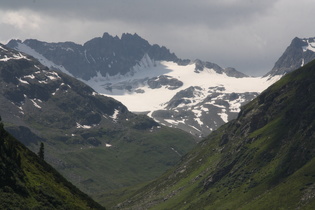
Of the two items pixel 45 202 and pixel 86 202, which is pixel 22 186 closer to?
pixel 45 202

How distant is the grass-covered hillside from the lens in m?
111

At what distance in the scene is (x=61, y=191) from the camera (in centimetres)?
14325

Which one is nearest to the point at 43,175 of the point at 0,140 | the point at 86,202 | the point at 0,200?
the point at 86,202

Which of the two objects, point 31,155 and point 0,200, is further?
point 31,155

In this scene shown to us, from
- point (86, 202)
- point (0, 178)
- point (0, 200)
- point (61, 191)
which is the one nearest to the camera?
point (0, 200)

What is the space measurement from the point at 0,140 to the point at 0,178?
1216 cm

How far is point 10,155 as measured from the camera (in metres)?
122

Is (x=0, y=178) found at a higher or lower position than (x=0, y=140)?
lower

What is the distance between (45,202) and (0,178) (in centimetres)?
1702

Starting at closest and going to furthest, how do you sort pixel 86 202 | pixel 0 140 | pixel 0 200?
pixel 0 200
pixel 0 140
pixel 86 202

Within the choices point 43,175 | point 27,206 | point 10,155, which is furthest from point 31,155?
point 27,206

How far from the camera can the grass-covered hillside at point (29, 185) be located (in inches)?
4360

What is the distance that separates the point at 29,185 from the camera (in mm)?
123938

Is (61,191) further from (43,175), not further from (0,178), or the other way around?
(0,178)
